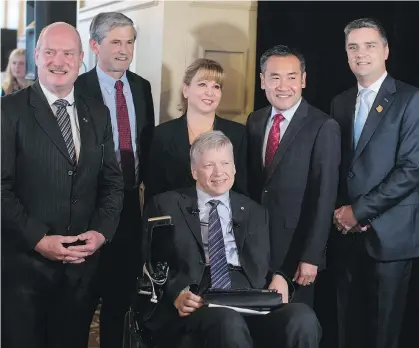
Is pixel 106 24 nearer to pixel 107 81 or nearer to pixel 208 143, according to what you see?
pixel 107 81

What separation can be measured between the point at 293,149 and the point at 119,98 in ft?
2.97

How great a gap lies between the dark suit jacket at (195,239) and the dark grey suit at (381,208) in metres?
0.48

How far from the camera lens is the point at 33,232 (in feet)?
9.50

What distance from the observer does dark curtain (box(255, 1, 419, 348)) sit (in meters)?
3.76

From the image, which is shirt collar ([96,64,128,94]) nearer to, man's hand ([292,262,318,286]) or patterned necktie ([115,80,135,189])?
patterned necktie ([115,80,135,189])

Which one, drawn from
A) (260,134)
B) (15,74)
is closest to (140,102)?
(260,134)

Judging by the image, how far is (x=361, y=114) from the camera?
3324 mm

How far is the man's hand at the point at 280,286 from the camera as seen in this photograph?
115 inches

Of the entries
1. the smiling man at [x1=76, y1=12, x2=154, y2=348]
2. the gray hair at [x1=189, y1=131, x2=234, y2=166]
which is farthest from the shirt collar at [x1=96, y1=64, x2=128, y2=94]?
the gray hair at [x1=189, y1=131, x2=234, y2=166]

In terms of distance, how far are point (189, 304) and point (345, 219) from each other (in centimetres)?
87

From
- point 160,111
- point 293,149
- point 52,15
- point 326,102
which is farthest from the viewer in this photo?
point 52,15

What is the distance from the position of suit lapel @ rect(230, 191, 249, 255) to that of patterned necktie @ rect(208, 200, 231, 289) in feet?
0.23

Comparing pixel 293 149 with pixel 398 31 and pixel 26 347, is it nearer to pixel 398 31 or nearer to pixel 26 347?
pixel 398 31

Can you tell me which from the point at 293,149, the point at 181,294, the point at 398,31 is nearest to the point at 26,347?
the point at 181,294
